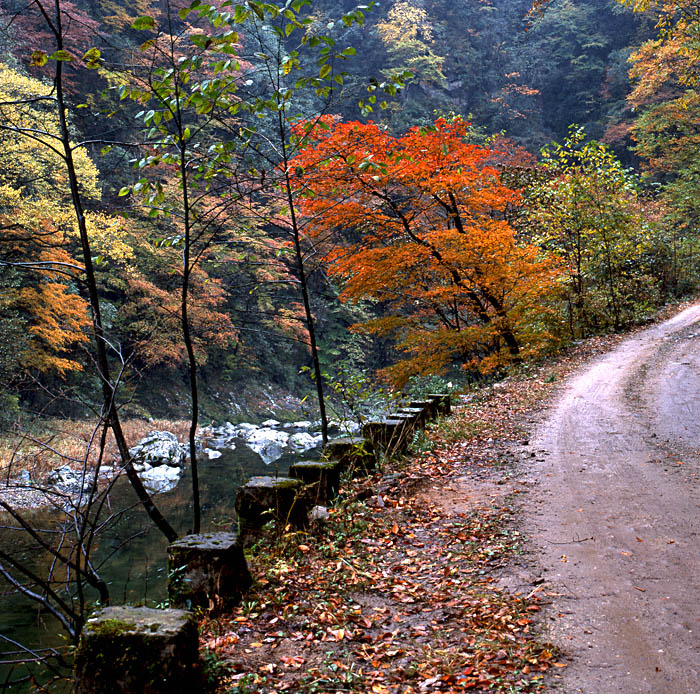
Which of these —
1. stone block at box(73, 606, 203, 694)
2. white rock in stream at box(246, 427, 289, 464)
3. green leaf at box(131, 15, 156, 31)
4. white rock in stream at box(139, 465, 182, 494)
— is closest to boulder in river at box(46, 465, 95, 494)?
white rock in stream at box(139, 465, 182, 494)

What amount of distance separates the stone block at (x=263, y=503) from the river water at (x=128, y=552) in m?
0.19

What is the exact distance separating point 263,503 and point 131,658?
1.69m

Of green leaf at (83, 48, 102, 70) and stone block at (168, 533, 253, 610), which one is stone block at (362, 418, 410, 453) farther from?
green leaf at (83, 48, 102, 70)

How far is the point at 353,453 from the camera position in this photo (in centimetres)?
488

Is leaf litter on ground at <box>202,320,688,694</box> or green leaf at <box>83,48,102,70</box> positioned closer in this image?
leaf litter on ground at <box>202,320,688,694</box>

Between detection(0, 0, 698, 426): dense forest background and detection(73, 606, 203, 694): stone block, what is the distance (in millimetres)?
1258

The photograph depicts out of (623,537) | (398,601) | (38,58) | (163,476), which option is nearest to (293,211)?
(38,58)

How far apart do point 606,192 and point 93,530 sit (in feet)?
41.2

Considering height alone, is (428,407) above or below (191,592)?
above

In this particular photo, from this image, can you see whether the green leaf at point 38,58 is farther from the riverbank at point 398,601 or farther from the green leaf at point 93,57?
the riverbank at point 398,601

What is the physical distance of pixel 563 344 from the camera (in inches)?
471

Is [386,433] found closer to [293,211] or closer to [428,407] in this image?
[428,407]

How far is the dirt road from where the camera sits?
2.38 meters

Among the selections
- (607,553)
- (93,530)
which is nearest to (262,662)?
(93,530)
